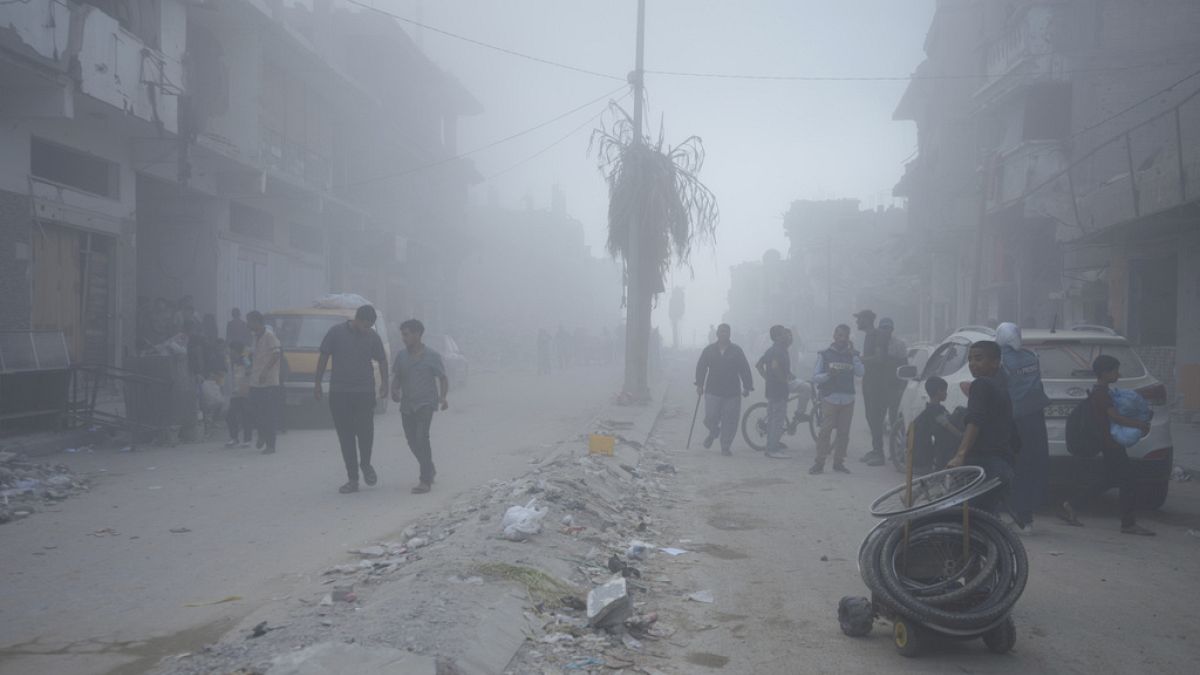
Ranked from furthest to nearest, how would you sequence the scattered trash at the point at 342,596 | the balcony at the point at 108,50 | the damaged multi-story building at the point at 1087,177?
1. the damaged multi-story building at the point at 1087,177
2. the balcony at the point at 108,50
3. the scattered trash at the point at 342,596

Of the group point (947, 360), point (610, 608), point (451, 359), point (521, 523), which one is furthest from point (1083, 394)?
point (451, 359)

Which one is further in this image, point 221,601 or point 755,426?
point 755,426

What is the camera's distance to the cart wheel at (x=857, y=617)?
5066 mm

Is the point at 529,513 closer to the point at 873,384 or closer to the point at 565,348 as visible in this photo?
the point at 873,384

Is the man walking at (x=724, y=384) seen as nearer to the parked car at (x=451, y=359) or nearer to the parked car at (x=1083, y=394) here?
the parked car at (x=1083, y=394)

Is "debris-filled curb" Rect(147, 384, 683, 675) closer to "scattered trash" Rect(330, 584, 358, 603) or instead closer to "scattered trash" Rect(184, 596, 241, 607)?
"scattered trash" Rect(330, 584, 358, 603)

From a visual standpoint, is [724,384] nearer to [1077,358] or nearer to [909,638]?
[1077,358]

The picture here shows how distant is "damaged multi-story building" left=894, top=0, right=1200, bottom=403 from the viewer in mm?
18609

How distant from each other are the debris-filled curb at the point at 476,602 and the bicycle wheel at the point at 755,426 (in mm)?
6388

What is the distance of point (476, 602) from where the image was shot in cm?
507

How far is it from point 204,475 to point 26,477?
6.02ft

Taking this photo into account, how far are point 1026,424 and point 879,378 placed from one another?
527 cm

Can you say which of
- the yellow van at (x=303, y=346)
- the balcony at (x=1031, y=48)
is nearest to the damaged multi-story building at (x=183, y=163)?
the yellow van at (x=303, y=346)

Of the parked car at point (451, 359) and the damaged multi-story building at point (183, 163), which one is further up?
the damaged multi-story building at point (183, 163)
